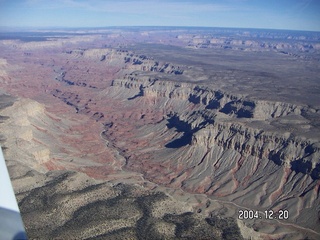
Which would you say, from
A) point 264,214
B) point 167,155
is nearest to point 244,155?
point 167,155

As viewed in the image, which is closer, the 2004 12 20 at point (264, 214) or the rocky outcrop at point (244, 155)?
the 2004 12 20 at point (264, 214)

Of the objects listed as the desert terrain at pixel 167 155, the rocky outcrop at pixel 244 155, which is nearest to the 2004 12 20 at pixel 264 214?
the desert terrain at pixel 167 155

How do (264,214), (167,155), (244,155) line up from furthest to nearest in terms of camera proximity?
1. (167,155)
2. (244,155)
3. (264,214)

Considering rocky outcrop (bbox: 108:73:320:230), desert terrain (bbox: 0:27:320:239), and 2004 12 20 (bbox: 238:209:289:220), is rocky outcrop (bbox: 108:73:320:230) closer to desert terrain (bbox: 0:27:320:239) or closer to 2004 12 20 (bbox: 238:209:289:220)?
desert terrain (bbox: 0:27:320:239)

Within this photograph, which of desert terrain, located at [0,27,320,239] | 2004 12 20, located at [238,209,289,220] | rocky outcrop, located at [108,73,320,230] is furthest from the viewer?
rocky outcrop, located at [108,73,320,230]

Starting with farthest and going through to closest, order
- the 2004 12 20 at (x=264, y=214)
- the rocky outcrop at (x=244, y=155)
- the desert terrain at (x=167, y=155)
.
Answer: the rocky outcrop at (x=244, y=155) < the 2004 12 20 at (x=264, y=214) < the desert terrain at (x=167, y=155)

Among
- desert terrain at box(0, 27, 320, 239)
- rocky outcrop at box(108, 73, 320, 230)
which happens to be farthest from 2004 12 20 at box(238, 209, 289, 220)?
rocky outcrop at box(108, 73, 320, 230)

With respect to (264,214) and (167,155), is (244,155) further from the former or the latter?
(264,214)

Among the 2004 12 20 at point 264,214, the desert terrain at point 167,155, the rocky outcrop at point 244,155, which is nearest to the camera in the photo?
the desert terrain at point 167,155

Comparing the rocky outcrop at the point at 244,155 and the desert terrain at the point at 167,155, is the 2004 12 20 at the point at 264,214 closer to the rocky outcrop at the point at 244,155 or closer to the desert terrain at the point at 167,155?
the desert terrain at the point at 167,155

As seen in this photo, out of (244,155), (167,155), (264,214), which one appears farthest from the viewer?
(167,155)
